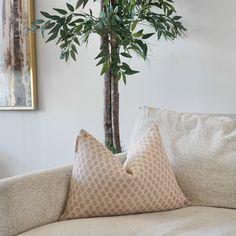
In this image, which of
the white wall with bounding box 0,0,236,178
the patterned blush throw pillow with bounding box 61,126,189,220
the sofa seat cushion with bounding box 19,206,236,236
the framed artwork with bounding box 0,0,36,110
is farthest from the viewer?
the framed artwork with bounding box 0,0,36,110

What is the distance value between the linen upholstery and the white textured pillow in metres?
0.39

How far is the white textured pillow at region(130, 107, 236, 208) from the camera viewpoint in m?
1.47

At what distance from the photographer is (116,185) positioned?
1.38 metres

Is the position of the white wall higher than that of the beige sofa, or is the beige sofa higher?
the white wall

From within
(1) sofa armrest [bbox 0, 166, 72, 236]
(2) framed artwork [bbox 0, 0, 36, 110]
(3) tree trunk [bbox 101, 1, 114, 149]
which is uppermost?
(2) framed artwork [bbox 0, 0, 36, 110]

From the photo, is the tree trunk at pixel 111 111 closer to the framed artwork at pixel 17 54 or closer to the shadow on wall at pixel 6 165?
the framed artwork at pixel 17 54

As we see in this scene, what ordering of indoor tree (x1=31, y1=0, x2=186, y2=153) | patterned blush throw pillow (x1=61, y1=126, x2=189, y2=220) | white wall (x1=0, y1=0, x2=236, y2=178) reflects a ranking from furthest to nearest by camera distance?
white wall (x1=0, y1=0, x2=236, y2=178), indoor tree (x1=31, y1=0, x2=186, y2=153), patterned blush throw pillow (x1=61, y1=126, x2=189, y2=220)

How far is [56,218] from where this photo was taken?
1.39m

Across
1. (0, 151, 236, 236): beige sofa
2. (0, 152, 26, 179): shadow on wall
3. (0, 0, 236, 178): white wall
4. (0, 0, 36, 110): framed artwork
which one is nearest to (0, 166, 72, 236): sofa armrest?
(0, 151, 236, 236): beige sofa

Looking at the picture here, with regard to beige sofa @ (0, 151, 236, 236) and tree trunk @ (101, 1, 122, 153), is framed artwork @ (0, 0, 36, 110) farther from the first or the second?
beige sofa @ (0, 151, 236, 236)

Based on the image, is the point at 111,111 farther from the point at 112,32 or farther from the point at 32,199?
the point at 32,199

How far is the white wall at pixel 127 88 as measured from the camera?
2.08 metres

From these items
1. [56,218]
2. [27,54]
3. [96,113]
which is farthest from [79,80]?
[56,218]

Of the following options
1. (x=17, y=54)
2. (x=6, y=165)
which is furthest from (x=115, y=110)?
(x=6, y=165)
